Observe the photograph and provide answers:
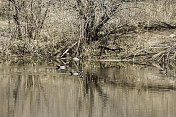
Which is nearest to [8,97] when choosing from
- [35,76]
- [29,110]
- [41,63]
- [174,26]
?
[29,110]

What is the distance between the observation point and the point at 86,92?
12484 mm

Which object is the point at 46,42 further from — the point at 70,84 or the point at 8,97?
the point at 8,97

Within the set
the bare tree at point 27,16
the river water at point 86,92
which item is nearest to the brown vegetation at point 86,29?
the bare tree at point 27,16

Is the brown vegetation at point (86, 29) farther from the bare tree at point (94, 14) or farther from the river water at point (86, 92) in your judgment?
the river water at point (86, 92)

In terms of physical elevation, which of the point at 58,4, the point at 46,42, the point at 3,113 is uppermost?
the point at 58,4

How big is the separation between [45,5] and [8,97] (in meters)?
9.07

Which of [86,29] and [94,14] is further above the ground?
[94,14]

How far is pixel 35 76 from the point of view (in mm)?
14898

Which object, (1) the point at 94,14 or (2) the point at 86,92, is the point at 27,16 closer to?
(1) the point at 94,14

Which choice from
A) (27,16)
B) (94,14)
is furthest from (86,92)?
(27,16)

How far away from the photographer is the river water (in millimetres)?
10438

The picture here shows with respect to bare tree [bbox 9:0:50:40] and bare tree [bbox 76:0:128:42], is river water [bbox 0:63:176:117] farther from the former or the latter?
bare tree [bbox 9:0:50:40]

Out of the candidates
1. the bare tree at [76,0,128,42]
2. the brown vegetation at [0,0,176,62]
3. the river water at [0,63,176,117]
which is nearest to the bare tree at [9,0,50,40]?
the brown vegetation at [0,0,176,62]

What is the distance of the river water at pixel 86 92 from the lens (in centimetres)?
1044
